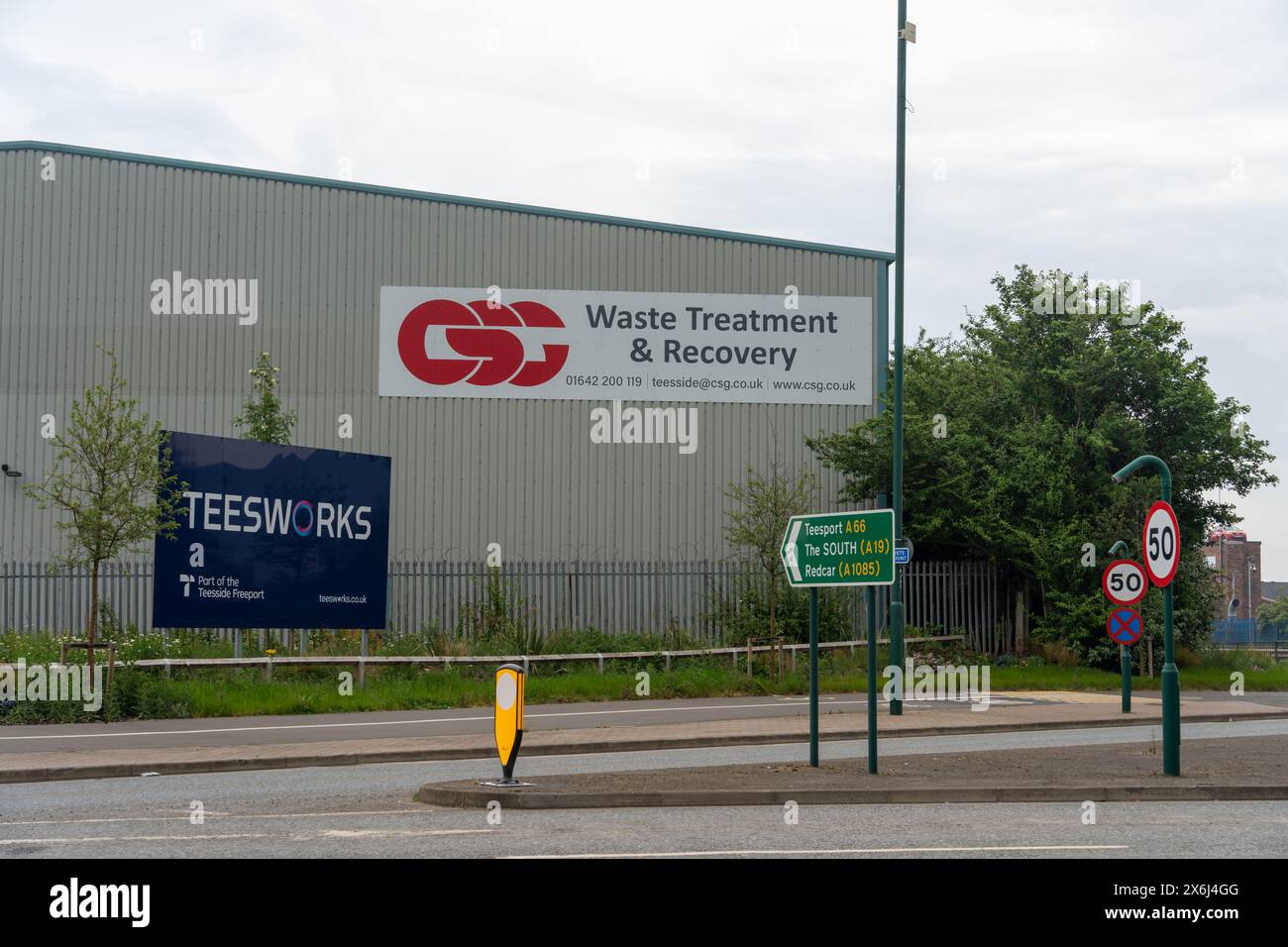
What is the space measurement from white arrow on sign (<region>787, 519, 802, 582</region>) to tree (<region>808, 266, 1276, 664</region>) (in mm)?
17244

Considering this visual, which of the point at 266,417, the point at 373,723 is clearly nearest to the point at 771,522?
the point at 266,417

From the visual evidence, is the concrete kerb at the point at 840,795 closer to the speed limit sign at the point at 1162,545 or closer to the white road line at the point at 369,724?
the speed limit sign at the point at 1162,545

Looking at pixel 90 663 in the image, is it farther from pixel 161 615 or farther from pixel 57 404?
pixel 57 404

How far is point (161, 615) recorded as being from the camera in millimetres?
20531

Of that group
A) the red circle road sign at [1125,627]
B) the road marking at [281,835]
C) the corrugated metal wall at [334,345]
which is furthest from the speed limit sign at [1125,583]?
the road marking at [281,835]

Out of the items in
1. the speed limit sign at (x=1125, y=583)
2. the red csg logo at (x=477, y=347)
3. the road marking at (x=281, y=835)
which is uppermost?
the red csg logo at (x=477, y=347)

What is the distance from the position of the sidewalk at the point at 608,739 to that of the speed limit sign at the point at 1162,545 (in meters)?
5.57

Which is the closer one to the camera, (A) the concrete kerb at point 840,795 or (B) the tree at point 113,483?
(A) the concrete kerb at point 840,795

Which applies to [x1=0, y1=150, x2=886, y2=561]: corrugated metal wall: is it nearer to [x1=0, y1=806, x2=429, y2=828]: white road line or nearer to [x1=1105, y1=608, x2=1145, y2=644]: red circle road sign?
[x1=1105, y1=608, x2=1145, y2=644]: red circle road sign

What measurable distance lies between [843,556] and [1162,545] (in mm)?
Result: 3223

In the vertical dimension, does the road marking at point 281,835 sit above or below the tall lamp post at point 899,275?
below

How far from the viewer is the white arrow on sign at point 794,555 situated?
13867 millimetres

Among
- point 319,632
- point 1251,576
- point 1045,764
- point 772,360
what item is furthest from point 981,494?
point 1251,576

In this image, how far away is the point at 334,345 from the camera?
33094 mm
